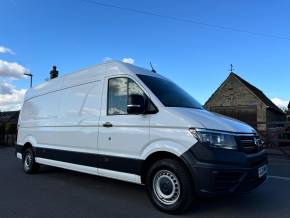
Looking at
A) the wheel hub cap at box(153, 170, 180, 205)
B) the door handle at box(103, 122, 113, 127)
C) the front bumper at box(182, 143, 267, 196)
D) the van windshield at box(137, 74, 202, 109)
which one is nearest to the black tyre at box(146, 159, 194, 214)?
the wheel hub cap at box(153, 170, 180, 205)

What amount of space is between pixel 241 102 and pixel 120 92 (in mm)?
31252

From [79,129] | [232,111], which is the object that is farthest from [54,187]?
[232,111]

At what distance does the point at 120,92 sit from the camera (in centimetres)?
626

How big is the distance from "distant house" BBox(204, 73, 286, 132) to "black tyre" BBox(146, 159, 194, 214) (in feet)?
90.4

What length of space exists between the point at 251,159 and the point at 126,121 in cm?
212

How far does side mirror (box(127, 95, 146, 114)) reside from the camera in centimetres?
559

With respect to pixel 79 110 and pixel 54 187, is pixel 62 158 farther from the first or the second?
pixel 79 110

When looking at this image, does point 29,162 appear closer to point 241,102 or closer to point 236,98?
point 241,102

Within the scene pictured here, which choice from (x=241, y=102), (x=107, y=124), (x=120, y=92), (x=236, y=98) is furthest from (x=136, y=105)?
(x=236, y=98)

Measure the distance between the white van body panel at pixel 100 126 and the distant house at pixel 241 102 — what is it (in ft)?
83.9

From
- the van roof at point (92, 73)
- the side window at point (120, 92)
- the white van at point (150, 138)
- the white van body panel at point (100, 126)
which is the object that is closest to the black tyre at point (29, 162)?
the white van body panel at point (100, 126)

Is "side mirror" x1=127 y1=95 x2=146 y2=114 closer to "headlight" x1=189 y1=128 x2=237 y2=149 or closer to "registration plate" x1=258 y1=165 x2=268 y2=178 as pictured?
"headlight" x1=189 y1=128 x2=237 y2=149

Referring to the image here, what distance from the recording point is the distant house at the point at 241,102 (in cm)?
3338

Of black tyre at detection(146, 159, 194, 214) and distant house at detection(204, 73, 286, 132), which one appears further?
distant house at detection(204, 73, 286, 132)
